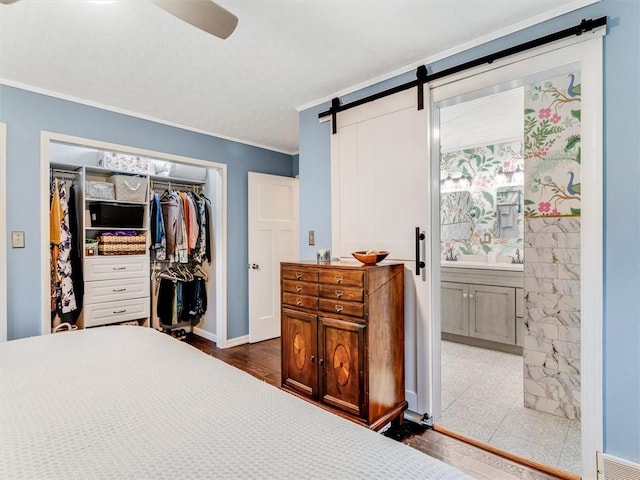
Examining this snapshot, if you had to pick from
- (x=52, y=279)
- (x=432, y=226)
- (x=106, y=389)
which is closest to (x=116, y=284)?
(x=52, y=279)

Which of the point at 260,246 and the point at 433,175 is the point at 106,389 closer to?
the point at 433,175

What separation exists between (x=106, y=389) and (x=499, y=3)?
233cm

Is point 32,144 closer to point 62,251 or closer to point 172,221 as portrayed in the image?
point 62,251

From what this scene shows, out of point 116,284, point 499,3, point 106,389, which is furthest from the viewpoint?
point 116,284

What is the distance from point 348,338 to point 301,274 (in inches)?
21.1

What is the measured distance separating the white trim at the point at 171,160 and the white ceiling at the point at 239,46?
345mm

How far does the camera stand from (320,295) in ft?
7.23

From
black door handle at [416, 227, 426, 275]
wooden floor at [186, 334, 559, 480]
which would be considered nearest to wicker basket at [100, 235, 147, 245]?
black door handle at [416, 227, 426, 275]

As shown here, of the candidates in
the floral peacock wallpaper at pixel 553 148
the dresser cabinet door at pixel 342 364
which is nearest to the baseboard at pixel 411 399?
the dresser cabinet door at pixel 342 364

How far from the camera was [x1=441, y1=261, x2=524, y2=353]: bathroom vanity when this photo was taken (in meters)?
3.45

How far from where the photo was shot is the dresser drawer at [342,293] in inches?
78.9
